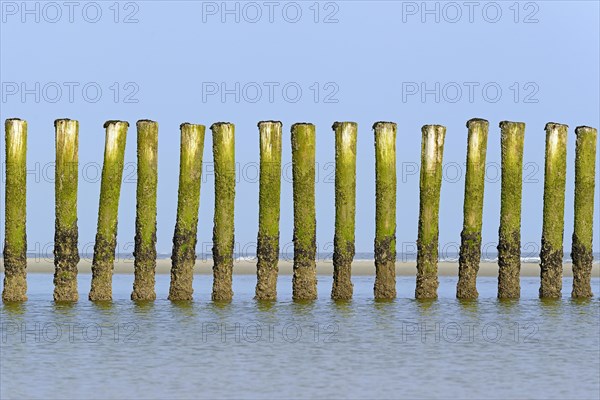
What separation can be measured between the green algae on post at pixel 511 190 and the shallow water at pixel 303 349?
964mm

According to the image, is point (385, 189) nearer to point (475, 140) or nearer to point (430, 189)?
point (430, 189)

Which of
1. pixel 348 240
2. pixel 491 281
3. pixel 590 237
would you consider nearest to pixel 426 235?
pixel 348 240

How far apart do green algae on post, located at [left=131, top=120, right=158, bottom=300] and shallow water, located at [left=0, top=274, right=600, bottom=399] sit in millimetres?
887

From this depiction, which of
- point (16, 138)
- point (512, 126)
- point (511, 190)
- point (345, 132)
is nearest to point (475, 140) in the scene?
point (512, 126)

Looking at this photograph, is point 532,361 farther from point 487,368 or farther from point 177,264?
point 177,264

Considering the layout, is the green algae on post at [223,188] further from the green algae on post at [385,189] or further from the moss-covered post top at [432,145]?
the moss-covered post top at [432,145]

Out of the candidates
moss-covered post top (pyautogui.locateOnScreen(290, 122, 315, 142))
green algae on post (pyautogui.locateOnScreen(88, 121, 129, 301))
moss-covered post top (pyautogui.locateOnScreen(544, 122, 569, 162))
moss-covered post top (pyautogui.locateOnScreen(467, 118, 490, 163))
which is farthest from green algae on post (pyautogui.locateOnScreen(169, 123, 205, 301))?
moss-covered post top (pyautogui.locateOnScreen(544, 122, 569, 162))

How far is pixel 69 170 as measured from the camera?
19125 millimetres

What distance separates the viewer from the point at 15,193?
63.0 feet

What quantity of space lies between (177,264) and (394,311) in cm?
314

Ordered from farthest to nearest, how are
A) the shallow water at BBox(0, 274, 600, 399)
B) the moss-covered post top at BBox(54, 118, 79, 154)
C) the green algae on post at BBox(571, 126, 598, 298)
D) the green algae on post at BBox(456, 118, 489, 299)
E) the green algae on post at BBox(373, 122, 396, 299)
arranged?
the green algae on post at BBox(571, 126, 598, 298), the green algae on post at BBox(456, 118, 489, 299), the green algae on post at BBox(373, 122, 396, 299), the moss-covered post top at BBox(54, 118, 79, 154), the shallow water at BBox(0, 274, 600, 399)

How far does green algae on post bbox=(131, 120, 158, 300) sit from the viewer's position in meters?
19.2

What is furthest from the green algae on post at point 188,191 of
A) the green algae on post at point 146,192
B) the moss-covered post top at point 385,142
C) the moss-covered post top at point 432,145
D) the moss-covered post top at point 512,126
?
the moss-covered post top at point 512,126

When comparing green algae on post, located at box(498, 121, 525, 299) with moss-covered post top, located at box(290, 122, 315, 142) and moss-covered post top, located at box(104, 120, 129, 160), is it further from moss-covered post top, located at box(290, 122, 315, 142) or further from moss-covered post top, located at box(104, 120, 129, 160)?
moss-covered post top, located at box(104, 120, 129, 160)
